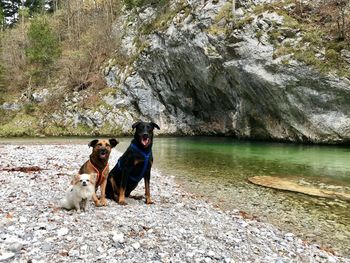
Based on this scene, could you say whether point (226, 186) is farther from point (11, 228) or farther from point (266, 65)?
point (266, 65)

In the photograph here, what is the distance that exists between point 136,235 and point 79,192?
1.90 metres

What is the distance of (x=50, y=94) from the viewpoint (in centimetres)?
5238

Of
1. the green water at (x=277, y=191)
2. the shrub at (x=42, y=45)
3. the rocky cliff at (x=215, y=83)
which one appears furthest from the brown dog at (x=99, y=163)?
the shrub at (x=42, y=45)

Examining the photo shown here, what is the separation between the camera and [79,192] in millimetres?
7355

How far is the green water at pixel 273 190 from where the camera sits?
8.48m

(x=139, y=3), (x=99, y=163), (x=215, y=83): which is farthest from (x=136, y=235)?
(x=139, y=3)

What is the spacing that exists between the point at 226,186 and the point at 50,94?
1756 inches

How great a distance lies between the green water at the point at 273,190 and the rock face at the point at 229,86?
24.8ft

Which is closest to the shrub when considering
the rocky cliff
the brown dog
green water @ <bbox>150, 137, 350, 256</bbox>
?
the rocky cliff

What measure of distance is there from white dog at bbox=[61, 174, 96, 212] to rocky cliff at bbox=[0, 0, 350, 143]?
84.6 ft

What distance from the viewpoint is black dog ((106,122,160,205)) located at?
8.33 meters

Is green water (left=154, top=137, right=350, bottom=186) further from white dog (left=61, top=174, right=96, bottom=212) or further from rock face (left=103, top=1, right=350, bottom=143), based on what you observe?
white dog (left=61, top=174, right=96, bottom=212)

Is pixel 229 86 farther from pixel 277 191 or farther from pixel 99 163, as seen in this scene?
pixel 99 163

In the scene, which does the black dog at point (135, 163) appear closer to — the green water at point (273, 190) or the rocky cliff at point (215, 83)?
the green water at point (273, 190)
